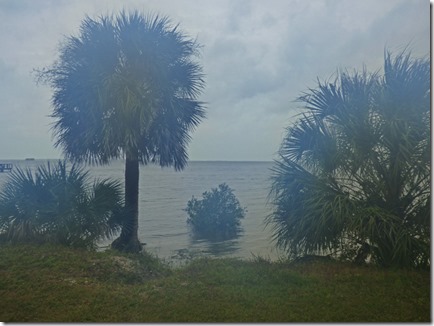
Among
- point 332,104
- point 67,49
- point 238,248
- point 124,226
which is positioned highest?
point 67,49

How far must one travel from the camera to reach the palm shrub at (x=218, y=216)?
34.7 feet

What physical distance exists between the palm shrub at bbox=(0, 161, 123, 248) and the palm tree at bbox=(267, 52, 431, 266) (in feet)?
11.0

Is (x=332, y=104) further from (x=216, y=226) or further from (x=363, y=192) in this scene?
(x=216, y=226)

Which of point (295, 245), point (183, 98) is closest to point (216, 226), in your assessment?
point (183, 98)

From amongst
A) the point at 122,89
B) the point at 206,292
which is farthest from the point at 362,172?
the point at 122,89

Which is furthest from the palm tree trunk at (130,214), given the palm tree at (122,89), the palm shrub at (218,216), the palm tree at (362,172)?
the palm tree at (362,172)

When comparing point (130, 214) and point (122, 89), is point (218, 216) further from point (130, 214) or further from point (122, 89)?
point (122, 89)

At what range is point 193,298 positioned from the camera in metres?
4.52

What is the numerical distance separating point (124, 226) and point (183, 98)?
3000mm

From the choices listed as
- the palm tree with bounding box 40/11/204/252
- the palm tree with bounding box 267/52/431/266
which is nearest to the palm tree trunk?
the palm tree with bounding box 40/11/204/252

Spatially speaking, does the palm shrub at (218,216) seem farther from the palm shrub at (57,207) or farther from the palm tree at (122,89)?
the palm shrub at (57,207)

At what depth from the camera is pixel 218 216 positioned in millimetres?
10797

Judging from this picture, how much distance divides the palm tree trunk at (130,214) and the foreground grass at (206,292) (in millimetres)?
2247

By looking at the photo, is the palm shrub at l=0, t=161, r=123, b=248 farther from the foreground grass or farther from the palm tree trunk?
the foreground grass
